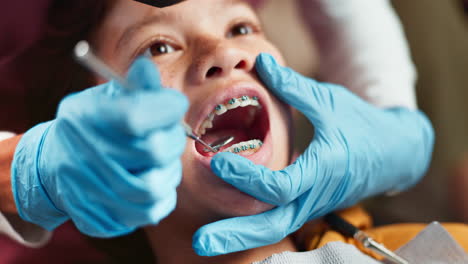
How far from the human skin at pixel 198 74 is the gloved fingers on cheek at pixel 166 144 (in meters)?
0.23

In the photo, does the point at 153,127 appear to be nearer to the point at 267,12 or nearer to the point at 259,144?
the point at 259,144

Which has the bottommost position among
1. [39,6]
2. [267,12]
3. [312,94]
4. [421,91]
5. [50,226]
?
[421,91]

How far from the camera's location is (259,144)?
3.44 feet

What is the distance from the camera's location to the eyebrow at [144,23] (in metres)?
1.05

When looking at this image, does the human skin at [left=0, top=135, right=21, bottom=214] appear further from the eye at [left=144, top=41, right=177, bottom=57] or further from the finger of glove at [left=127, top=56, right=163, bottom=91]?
the finger of glove at [left=127, top=56, right=163, bottom=91]

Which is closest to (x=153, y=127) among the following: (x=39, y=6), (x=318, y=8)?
(x=39, y=6)

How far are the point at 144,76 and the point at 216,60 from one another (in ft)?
1.04

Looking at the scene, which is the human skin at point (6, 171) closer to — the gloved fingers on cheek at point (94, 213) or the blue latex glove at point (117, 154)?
the blue latex glove at point (117, 154)

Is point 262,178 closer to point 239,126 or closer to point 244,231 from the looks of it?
point 244,231

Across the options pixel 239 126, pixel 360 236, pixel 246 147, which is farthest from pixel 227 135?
pixel 360 236

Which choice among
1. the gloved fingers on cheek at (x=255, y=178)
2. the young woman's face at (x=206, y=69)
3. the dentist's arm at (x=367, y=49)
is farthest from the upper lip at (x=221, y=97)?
the dentist's arm at (x=367, y=49)

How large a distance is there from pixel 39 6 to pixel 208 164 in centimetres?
69

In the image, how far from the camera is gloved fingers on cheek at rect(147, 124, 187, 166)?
71 cm

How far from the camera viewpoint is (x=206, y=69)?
0.99 metres
